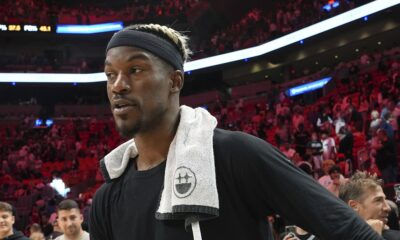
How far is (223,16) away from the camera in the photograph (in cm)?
2942

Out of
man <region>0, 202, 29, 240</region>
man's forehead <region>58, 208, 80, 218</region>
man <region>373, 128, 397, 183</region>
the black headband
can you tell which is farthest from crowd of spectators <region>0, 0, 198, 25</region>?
the black headband

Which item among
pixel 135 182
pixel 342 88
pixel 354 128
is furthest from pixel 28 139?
pixel 135 182

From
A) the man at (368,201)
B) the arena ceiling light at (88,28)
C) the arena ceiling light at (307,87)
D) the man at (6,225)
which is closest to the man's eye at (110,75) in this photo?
the man at (368,201)

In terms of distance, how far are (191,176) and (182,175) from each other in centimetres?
3

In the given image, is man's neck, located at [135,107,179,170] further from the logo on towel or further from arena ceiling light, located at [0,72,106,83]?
arena ceiling light, located at [0,72,106,83]

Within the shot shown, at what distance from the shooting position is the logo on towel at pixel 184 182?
1692 mm

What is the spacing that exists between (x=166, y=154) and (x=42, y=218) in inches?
532

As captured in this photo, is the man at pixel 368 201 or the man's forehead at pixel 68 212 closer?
Result: the man at pixel 368 201

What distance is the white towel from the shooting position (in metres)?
1.67

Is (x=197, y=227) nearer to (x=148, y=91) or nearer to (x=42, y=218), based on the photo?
(x=148, y=91)

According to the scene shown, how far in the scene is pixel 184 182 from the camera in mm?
1709

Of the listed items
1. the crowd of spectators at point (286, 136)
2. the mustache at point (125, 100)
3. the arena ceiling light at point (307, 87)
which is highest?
the arena ceiling light at point (307, 87)

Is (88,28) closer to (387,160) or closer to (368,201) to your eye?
(387,160)

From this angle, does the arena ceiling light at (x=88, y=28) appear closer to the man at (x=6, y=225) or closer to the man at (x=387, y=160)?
the man at (x=387, y=160)
